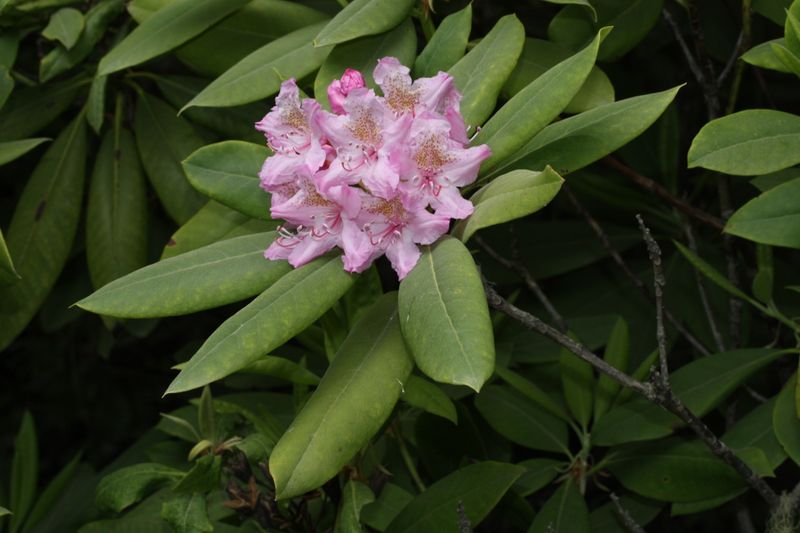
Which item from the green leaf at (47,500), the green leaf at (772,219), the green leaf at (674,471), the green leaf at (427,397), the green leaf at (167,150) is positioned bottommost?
the green leaf at (47,500)

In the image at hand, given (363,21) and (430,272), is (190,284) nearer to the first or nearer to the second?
(430,272)

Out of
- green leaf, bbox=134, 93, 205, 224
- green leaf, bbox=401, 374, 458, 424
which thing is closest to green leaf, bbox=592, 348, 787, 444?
green leaf, bbox=401, 374, 458, 424

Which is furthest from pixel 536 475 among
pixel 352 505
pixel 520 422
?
pixel 352 505

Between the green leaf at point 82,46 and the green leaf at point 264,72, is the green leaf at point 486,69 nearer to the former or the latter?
the green leaf at point 264,72

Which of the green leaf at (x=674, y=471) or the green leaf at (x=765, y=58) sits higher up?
the green leaf at (x=765, y=58)

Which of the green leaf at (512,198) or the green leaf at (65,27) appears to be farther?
the green leaf at (65,27)

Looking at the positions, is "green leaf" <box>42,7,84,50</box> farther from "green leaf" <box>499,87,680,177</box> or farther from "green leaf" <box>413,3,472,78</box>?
"green leaf" <box>499,87,680,177</box>

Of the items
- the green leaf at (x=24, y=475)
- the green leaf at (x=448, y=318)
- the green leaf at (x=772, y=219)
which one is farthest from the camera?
the green leaf at (x=24, y=475)

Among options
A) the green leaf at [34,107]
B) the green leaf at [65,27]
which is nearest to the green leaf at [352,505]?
the green leaf at [65,27]
